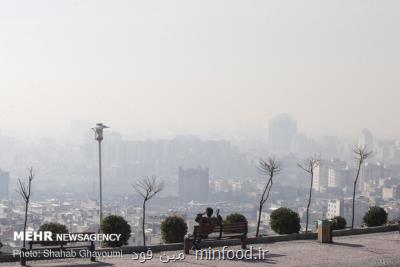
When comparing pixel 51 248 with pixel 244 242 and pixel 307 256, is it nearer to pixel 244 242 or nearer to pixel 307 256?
pixel 244 242

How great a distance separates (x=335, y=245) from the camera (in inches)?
626

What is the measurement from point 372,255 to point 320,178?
12697 centimetres

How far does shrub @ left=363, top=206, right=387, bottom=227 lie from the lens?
19891 mm

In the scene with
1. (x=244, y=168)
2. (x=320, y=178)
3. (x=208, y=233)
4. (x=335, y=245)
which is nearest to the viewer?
(x=208, y=233)

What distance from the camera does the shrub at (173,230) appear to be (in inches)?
657

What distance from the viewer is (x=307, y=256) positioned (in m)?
14.2

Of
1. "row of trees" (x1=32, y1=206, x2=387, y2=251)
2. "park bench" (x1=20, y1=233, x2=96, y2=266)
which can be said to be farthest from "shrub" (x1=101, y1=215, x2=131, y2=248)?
"park bench" (x1=20, y1=233, x2=96, y2=266)

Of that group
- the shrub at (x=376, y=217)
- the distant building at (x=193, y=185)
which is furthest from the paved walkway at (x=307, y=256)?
the distant building at (x=193, y=185)

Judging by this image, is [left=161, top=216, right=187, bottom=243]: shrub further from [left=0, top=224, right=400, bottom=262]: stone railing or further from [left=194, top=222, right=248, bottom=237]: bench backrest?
[left=194, top=222, right=248, bottom=237]: bench backrest

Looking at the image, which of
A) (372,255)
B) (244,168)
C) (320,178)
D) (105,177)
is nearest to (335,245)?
(372,255)

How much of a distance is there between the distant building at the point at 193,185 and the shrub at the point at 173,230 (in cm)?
8522

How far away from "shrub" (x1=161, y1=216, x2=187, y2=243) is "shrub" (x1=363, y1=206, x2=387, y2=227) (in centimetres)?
638

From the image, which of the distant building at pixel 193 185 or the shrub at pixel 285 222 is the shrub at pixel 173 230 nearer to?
the shrub at pixel 285 222

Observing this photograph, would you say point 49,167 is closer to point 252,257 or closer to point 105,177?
point 105,177
